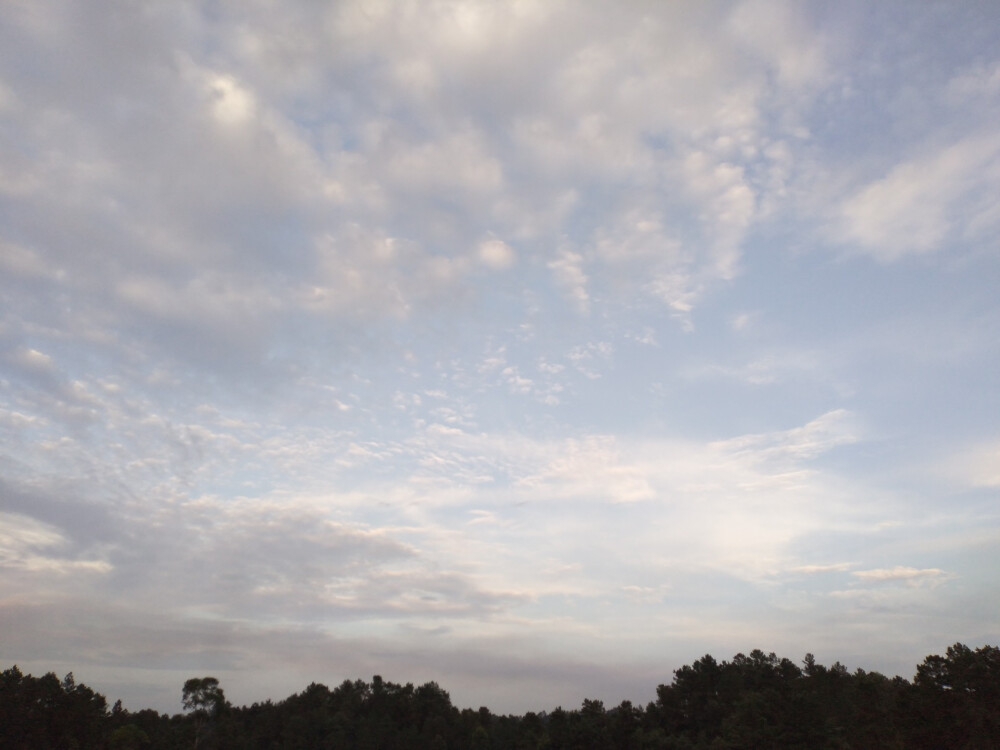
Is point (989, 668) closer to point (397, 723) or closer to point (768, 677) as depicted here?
point (768, 677)

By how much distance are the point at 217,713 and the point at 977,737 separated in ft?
507

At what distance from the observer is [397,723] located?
14638cm

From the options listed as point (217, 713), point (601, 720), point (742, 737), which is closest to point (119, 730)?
point (217, 713)

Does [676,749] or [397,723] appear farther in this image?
[397,723]

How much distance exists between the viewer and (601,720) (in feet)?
324

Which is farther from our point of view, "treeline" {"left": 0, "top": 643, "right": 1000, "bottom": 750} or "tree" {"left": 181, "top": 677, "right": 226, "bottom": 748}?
"tree" {"left": 181, "top": 677, "right": 226, "bottom": 748}

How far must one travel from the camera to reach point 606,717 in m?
101

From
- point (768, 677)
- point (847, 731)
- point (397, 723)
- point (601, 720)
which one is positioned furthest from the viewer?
point (397, 723)

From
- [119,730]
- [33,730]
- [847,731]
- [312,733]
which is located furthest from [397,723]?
[847,731]

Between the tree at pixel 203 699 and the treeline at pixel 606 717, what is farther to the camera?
the tree at pixel 203 699

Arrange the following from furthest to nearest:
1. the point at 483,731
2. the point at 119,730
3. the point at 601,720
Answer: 1. the point at 483,731
2. the point at 119,730
3. the point at 601,720

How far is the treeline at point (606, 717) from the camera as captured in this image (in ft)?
207

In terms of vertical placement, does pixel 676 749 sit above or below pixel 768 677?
below

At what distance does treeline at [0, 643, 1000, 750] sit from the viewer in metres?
63.2
